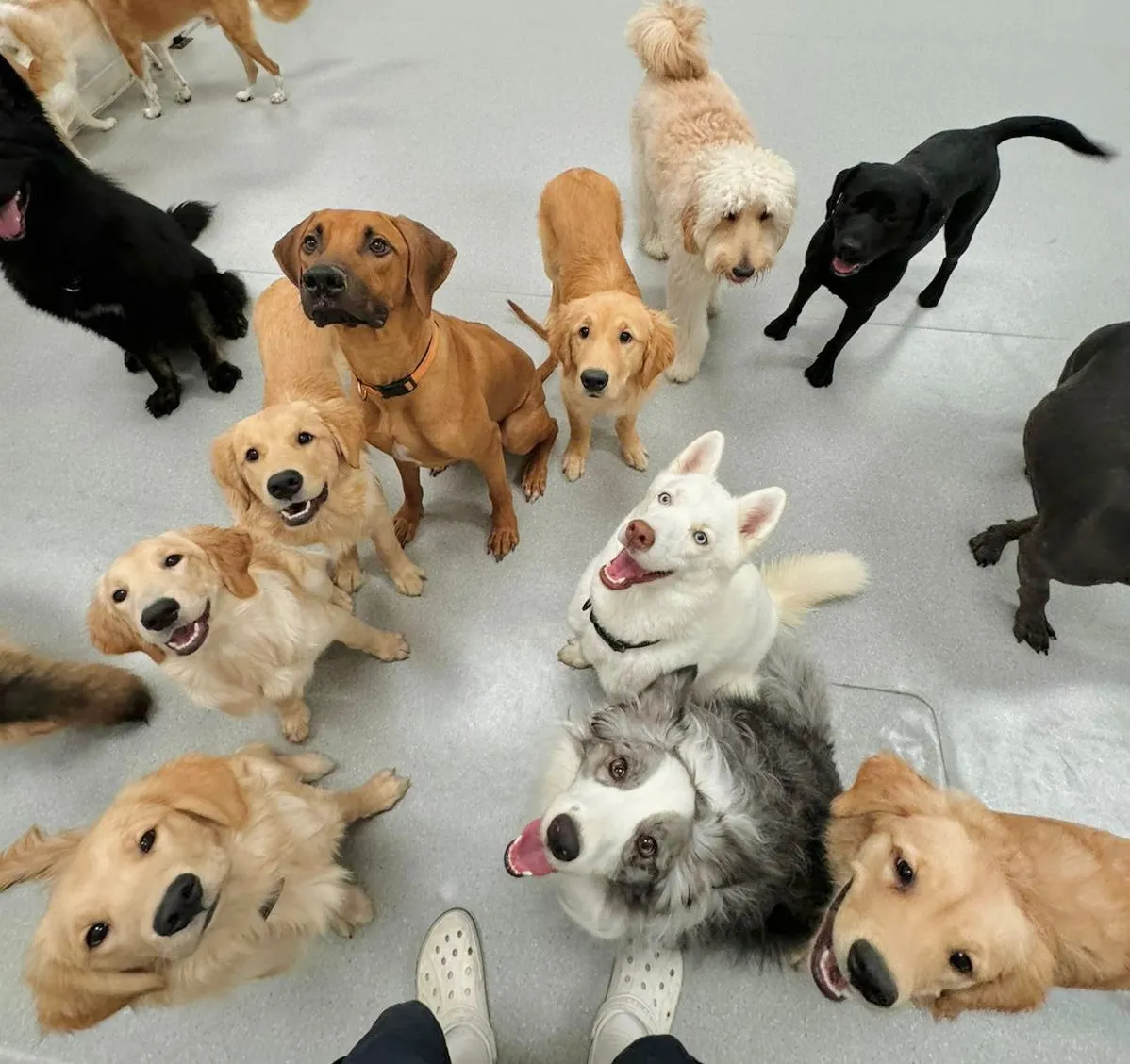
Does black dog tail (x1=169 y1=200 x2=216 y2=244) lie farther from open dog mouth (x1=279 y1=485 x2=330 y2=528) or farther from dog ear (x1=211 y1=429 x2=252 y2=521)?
open dog mouth (x1=279 y1=485 x2=330 y2=528)

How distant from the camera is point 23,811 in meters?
1.88

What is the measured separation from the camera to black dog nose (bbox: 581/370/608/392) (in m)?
1.88

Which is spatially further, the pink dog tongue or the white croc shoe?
the white croc shoe

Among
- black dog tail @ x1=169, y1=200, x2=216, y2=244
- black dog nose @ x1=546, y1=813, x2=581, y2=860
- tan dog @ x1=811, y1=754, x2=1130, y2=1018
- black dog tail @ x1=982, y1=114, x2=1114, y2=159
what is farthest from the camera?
black dog tail @ x1=169, y1=200, x2=216, y2=244

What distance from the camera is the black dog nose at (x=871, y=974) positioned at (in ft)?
3.49

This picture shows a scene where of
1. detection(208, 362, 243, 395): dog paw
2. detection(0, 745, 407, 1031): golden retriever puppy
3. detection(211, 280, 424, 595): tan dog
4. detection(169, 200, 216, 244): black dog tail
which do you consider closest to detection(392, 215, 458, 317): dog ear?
detection(211, 280, 424, 595): tan dog

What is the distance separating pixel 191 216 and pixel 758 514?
3038 millimetres

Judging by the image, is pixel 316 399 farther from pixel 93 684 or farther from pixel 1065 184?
pixel 1065 184

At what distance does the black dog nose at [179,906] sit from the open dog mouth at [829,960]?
1.14 meters

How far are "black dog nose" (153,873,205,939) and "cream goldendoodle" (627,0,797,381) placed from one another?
2224 millimetres

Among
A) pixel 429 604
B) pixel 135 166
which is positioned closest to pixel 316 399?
pixel 429 604

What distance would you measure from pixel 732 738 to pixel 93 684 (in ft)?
5.63

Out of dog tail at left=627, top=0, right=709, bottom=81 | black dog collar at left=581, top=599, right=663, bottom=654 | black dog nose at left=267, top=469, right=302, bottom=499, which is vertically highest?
dog tail at left=627, top=0, right=709, bottom=81

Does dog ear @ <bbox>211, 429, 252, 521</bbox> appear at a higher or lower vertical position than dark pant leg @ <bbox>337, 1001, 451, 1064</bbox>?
higher
